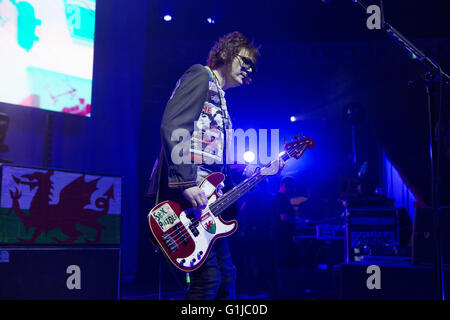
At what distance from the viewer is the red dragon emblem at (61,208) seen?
2668mm

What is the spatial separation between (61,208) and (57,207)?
26mm

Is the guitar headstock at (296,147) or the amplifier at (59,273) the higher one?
the guitar headstock at (296,147)

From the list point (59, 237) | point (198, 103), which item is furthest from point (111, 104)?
point (198, 103)

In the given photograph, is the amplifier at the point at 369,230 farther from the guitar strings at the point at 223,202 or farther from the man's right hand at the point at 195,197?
the man's right hand at the point at 195,197

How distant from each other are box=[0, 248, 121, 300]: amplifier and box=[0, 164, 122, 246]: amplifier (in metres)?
0.07

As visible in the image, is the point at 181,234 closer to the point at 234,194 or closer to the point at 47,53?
the point at 234,194

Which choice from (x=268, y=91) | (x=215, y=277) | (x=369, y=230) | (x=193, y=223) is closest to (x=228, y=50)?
(x=193, y=223)

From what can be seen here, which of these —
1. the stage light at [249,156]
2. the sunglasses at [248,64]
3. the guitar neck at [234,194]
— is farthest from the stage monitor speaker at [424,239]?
the stage light at [249,156]

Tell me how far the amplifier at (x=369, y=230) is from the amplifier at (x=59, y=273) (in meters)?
2.06

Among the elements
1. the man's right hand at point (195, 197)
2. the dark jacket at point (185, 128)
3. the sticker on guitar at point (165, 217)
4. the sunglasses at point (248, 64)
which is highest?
the sunglasses at point (248, 64)

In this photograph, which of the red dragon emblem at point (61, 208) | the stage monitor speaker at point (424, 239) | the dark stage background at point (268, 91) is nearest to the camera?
the red dragon emblem at point (61, 208)

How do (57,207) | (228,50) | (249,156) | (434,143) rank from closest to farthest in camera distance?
1. (228,50)
2. (434,143)
3. (57,207)
4. (249,156)

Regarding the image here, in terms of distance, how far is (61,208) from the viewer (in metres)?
2.80

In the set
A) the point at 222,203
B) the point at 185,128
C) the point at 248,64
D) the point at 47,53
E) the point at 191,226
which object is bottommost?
the point at 191,226
